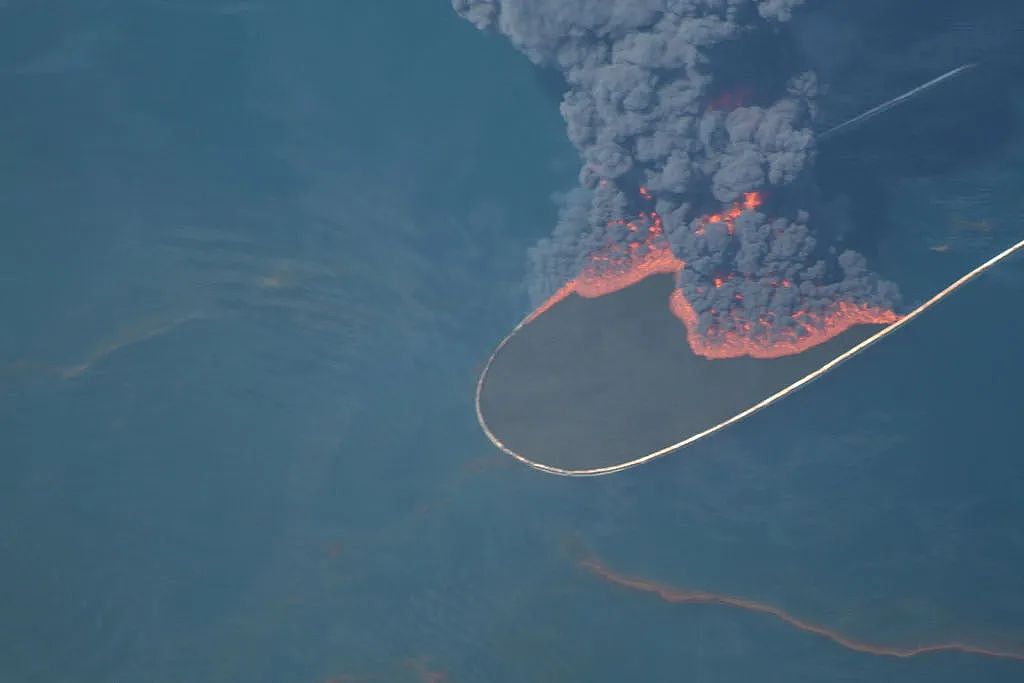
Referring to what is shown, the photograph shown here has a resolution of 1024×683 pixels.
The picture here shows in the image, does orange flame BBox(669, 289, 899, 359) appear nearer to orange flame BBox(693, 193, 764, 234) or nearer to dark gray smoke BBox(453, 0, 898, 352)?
dark gray smoke BBox(453, 0, 898, 352)

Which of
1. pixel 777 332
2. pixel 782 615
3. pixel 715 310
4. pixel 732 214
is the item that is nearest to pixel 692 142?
pixel 732 214

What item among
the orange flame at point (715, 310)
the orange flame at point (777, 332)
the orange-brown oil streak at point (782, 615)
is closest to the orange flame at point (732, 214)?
the orange flame at point (715, 310)

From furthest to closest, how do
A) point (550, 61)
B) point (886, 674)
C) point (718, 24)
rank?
point (550, 61) < point (886, 674) < point (718, 24)

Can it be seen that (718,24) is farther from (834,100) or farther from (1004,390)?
(1004,390)

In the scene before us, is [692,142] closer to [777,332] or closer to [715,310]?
[715,310]

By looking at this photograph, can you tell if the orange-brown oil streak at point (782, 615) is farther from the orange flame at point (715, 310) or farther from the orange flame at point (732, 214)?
the orange flame at point (732, 214)

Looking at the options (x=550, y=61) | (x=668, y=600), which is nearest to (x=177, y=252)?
(x=550, y=61)
